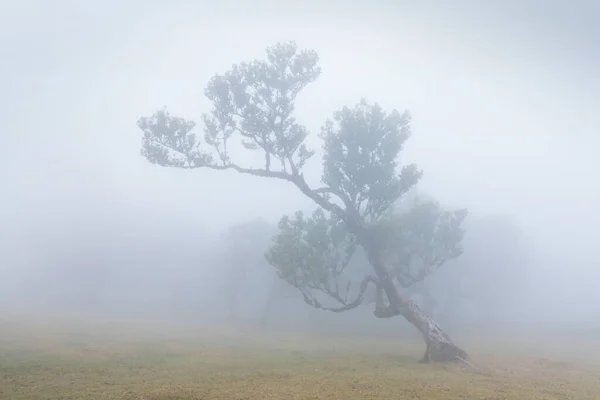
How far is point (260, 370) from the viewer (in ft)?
67.5

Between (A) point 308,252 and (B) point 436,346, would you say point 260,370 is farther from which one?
(B) point 436,346

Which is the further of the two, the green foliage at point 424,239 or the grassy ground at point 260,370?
the green foliage at point 424,239

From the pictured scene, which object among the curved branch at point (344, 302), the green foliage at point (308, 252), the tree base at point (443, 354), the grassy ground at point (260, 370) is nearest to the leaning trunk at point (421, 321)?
the tree base at point (443, 354)

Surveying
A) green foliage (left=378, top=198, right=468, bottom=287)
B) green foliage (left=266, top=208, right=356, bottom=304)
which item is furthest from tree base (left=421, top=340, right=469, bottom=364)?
green foliage (left=266, top=208, right=356, bottom=304)

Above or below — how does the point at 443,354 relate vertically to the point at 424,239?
below

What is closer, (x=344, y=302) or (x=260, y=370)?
(x=260, y=370)

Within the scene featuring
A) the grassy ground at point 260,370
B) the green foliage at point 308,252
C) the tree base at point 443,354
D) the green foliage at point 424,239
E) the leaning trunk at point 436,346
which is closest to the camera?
the grassy ground at point 260,370

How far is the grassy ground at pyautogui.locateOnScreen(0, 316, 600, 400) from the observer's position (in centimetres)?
1525

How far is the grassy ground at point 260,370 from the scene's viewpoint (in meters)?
15.2

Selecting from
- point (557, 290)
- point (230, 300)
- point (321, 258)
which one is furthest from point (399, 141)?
point (557, 290)

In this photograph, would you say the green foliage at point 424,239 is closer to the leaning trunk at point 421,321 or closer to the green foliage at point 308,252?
the leaning trunk at point 421,321

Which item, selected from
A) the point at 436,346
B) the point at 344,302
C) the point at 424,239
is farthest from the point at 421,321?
the point at 424,239

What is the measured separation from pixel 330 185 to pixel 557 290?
220 feet

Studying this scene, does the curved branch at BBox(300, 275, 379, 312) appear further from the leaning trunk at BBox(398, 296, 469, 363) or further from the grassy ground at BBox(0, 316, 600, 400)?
the leaning trunk at BBox(398, 296, 469, 363)
